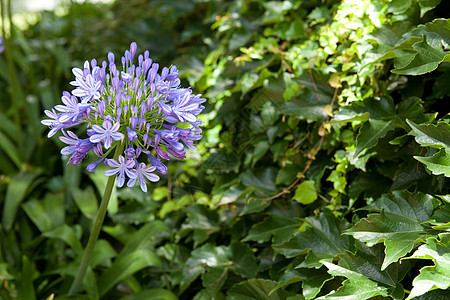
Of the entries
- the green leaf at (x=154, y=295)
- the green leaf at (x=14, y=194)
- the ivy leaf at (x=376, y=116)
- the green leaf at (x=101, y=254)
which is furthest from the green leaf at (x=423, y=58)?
the green leaf at (x=14, y=194)

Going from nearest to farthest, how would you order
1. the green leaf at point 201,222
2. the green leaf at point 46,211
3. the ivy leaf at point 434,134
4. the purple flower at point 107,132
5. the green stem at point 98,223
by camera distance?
the purple flower at point 107,132, the ivy leaf at point 434,134, the green stem at point 98,223, the green leaf at point 201,222, the green leaf at point 46,211

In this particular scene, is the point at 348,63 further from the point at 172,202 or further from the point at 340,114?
the point at 172,202

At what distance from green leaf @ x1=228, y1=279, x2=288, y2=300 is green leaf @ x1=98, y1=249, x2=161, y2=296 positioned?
508mm

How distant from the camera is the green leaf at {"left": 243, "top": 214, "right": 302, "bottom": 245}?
177 centimetres

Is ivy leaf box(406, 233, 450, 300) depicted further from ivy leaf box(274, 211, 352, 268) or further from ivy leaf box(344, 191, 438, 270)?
ivy leaf box(274, 211, 352, 268)

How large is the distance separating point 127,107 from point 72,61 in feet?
8.83

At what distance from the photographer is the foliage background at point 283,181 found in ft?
4.48

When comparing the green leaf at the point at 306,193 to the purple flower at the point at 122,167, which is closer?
the purple flower at the point at 122,167

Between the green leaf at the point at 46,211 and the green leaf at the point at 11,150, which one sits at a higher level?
the green leaf at the point at 11,150

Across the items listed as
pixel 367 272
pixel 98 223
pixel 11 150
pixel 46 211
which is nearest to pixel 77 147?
pixel 98 223

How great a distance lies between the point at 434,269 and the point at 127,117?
0.99 meters

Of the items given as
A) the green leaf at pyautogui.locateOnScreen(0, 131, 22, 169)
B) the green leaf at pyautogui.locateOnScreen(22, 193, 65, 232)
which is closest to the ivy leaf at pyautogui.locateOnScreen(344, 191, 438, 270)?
the green leaf at pyautogui.locateOnScreen(22, 193, 65, 232)

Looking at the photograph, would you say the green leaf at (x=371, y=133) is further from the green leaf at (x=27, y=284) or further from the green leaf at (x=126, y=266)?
the green leaf at (x=27, y=284)

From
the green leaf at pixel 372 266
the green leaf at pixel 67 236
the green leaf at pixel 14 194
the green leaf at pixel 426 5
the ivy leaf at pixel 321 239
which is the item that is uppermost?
the green leaf at pixel 426 5
